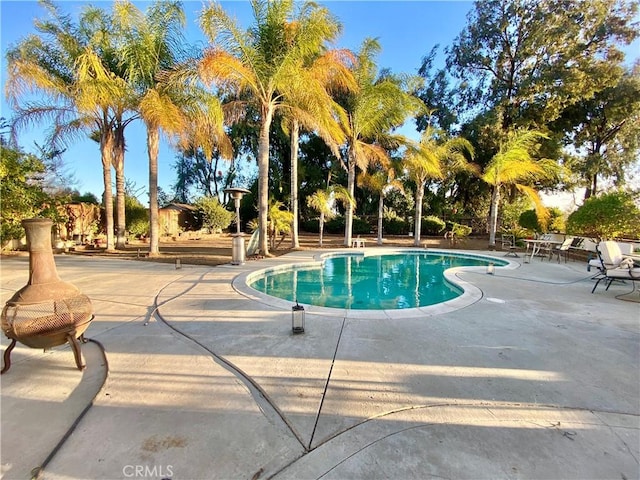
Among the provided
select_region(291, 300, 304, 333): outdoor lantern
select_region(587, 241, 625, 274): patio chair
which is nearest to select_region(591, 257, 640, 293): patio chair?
select_region(587, 241, 625, 274): patio chair

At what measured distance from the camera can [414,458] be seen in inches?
73.1

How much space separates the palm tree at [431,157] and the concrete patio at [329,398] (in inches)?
408

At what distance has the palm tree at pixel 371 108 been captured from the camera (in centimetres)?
1264

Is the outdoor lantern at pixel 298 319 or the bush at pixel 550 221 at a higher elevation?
the bush at pixel 550 221

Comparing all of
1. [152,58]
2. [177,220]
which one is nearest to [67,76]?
[152,58]

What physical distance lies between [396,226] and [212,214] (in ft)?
41.5

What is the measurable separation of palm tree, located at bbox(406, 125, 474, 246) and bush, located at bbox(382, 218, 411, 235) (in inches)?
216

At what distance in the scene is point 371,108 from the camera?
13031 millimetres

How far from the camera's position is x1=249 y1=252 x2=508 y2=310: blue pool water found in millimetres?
6637

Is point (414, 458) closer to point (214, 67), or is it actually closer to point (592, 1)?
A: point (214, 67)

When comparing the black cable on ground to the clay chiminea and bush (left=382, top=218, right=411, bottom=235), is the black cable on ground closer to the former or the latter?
the clay chiminea

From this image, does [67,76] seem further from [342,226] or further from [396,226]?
[396,226]

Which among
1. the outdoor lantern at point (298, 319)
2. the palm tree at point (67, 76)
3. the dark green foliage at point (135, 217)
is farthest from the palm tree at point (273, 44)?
the dark green foliage at point (135, 217)

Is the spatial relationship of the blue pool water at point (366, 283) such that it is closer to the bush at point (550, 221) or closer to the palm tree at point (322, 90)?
the palm tree at point (322, 90)
